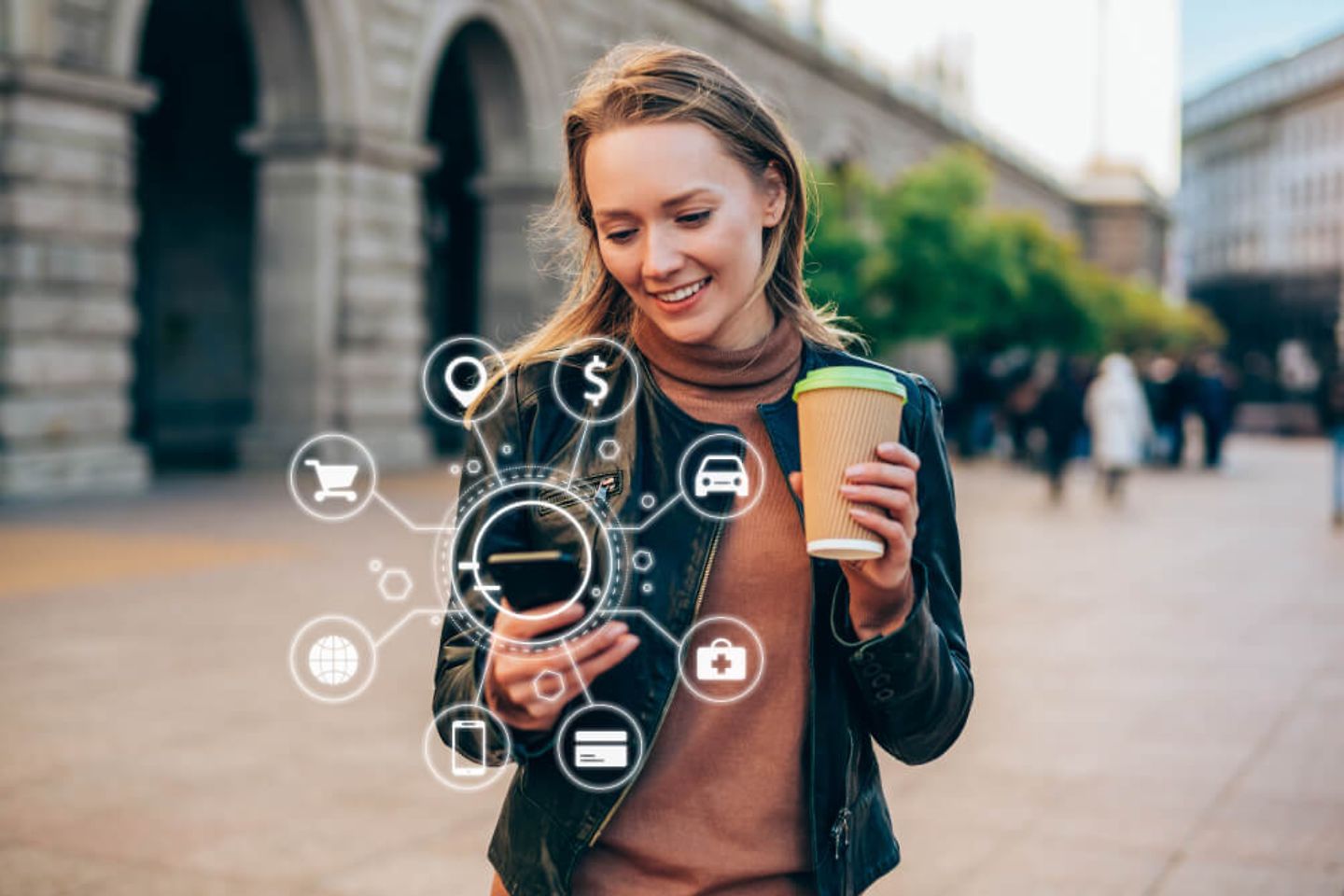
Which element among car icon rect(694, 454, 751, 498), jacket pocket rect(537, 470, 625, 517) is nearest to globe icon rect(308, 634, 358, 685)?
jacket pocket rect(537, 470, 625, 517)

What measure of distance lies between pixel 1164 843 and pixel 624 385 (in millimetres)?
3832

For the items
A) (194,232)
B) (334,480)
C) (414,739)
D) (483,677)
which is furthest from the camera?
(194,232)

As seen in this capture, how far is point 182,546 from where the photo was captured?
440 inches

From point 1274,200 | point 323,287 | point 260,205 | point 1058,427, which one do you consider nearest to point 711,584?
point 323,287

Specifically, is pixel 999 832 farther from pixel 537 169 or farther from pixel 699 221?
pixel 537 169

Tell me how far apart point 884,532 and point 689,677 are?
0.31 meters

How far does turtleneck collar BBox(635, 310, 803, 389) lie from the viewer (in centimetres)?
179

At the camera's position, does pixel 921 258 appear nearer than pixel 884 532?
No

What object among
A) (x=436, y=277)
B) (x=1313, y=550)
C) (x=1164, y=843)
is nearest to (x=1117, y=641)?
(x=1164, y=843)

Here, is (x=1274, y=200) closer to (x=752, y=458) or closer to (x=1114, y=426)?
(x=1114, y=426)

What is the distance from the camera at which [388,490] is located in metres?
15.7

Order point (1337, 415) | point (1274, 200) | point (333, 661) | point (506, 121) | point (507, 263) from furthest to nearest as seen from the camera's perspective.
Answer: point (1274, 200), point (507, 263), point (506, 121), point (1337, 415), point (333, 661)

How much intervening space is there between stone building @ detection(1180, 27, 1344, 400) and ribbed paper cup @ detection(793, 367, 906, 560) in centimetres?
8340

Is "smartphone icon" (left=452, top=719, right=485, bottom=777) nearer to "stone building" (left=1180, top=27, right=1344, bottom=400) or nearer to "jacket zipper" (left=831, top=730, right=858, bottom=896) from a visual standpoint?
"jacket zipper" (left=831, top=730, right=858, bottom=896)
